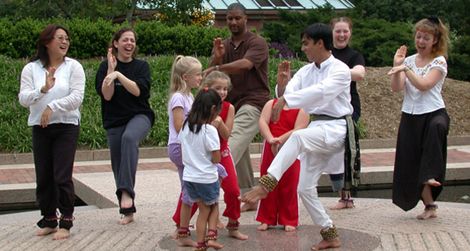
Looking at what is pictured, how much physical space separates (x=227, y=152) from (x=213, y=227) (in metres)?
0.65

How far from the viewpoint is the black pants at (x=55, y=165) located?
678 centimetres

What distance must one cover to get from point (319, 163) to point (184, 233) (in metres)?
1.15

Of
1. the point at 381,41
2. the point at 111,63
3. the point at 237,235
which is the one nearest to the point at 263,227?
the point at 237,235

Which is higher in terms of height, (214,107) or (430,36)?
(430,36)

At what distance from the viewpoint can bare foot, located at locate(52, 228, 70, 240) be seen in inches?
266

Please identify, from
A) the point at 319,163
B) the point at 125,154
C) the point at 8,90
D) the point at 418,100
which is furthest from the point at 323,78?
the point at 8,90

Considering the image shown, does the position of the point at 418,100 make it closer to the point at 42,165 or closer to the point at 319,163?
the point at 319,163


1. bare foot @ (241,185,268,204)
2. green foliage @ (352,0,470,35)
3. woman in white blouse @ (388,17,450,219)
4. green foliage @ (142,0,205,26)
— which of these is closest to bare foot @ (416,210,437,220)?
woman in white blouse @ (388,17,450,219)

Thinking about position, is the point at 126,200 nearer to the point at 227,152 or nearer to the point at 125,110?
the point at 125,110

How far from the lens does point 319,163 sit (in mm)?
6340

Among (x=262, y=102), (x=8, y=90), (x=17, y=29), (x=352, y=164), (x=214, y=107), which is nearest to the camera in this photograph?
(x=214, y=107)

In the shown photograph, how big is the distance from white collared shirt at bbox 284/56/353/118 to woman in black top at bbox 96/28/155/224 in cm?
145

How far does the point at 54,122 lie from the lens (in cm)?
679

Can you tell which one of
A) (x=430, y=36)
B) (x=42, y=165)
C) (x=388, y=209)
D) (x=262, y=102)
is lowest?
(x=388, y=209)
